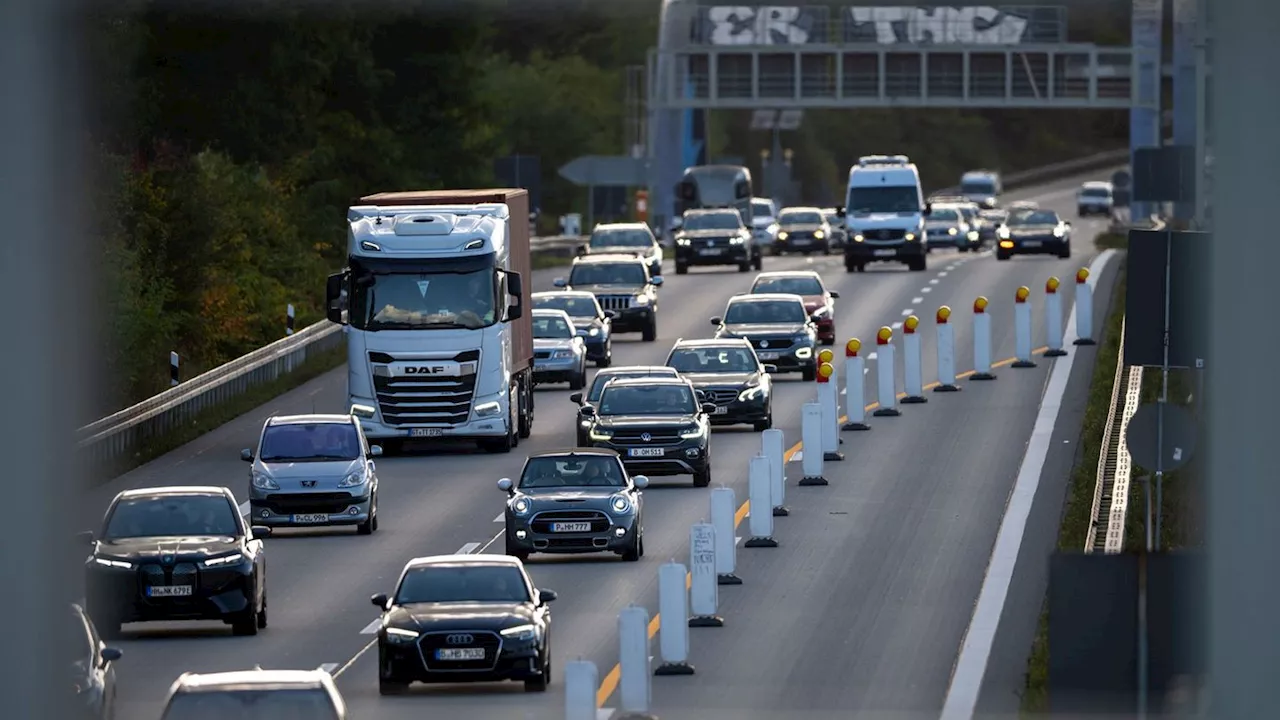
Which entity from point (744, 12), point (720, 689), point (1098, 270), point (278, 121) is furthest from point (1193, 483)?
point (744, 12)

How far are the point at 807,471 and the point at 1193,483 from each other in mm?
6802

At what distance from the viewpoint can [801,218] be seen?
8488 centimetres

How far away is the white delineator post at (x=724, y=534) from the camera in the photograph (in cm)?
2544

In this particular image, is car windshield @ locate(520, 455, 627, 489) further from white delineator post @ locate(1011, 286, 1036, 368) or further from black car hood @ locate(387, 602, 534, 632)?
white delineator post @ locate(1011, 286, 1036, 368)

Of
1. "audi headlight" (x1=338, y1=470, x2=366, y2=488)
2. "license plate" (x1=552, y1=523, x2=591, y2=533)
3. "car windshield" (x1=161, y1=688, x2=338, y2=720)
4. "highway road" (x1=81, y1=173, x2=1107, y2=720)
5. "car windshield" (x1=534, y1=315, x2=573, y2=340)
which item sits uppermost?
"car windshield" (x1=161, y1=688, x2=338, y2=720)

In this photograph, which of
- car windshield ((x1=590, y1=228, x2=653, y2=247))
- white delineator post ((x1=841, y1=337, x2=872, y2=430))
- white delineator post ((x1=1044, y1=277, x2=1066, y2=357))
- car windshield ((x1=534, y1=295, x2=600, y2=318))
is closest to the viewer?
white delineator post ((x1=841, y1=337, x2=872, y2=430))

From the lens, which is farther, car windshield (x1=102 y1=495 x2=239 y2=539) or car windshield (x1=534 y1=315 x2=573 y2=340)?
car windshield (x1=534 y1=315 x2=573 y2=340)

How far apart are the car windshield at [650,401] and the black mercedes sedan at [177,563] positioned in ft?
36.2

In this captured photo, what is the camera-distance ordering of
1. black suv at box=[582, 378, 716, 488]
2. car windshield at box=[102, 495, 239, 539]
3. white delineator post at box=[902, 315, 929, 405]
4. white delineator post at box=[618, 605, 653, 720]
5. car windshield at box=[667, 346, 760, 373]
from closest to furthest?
white delineator post at box=[618, 605, 653, 720], car windshield at box=[102, 495, 239, 539], black suv at box=[582, 378, 716, 488], car windshield at box=[667, 346, 760, 373], white delineator post at box=[902, 315, 929, 405]

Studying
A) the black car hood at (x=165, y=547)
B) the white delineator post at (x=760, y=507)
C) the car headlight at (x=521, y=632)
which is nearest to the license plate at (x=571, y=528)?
the white delineator post at (x=760, y=507)

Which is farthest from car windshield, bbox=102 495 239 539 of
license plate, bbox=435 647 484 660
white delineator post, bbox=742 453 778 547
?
white delineator post, bbox=742 453 778 547

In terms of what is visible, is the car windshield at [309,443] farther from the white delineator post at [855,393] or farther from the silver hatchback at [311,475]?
the white delineator post at [855,393]

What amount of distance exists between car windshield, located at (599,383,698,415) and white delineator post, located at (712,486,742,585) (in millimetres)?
7220

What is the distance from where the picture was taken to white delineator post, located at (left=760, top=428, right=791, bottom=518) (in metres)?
30.2
